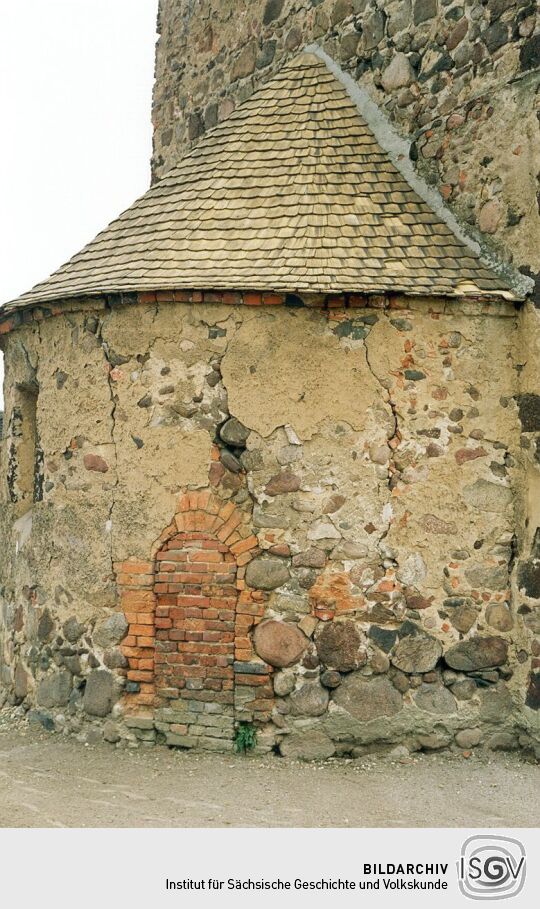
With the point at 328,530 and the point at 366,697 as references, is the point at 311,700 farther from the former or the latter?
the point at 328,530

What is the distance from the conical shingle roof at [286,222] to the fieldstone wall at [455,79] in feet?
0.82

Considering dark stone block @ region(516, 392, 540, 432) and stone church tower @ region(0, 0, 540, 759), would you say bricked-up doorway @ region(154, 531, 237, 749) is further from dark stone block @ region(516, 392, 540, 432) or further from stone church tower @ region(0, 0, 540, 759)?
dark stone block @ region(516, 392, 540, 432)

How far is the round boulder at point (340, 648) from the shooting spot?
7.18 meters

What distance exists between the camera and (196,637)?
7309 mm

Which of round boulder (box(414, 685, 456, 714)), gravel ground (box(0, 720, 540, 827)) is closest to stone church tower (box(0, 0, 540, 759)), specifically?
round boulder (box(414, 685, 456, 714))

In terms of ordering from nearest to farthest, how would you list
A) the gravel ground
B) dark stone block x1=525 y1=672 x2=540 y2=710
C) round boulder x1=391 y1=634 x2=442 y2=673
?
1. the gravel ground
2. dark stone block x1=525 y1=672 x2=540 y2=710
3. round boulder x1=391 y1=634 x2=442 y2=673

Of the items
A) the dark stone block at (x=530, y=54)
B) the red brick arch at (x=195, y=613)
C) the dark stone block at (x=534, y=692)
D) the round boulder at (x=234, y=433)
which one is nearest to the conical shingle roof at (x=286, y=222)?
the round boulder at (x=234, y=433)

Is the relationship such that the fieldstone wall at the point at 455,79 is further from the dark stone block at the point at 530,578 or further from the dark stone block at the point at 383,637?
the dark stone block at the point at 383,637

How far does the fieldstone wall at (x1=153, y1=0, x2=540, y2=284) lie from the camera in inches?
289

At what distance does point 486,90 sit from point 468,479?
2.79m

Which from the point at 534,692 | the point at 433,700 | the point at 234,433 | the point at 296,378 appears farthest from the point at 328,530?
the point at 534,692

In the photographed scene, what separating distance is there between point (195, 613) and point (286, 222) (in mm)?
2916

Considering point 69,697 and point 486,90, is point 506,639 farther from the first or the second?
point 486,90

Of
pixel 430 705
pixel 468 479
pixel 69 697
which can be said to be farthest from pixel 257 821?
pixel 468 479
